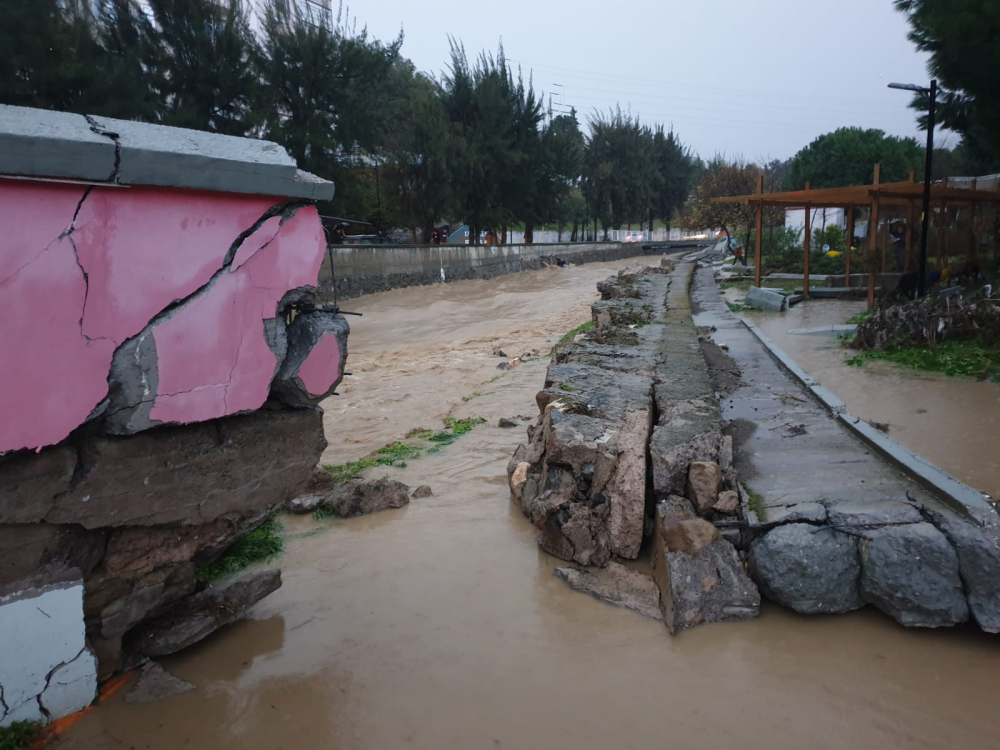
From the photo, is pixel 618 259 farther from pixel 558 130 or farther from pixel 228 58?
pixel 228 58

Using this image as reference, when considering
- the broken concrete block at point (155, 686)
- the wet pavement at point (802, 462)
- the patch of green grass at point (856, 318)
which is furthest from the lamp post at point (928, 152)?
the broken concrete block at point (155, 686)

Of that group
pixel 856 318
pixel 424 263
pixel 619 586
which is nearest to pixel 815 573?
pixel 619 586

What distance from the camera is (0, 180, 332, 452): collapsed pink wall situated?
2340 millimetres

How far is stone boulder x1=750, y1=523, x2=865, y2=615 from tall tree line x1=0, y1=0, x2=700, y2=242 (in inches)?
723

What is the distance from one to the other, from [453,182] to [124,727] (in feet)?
94.0

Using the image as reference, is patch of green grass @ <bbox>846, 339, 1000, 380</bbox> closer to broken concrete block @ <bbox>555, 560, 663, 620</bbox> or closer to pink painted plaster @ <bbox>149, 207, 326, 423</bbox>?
broken concrete block @ <bbox>555, 560, 663, 620</bbox>

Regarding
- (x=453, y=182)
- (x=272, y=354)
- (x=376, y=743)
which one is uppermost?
(x=453, y=182)

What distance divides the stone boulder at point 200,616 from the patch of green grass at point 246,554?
495mm

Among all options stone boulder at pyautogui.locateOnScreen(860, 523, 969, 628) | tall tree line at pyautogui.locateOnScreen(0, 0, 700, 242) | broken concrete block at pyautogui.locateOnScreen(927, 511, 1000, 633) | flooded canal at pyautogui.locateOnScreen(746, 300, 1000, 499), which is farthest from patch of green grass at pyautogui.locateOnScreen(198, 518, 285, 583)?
tall tree line at pyautogui.locateOnScreen(0, 0, 700, 242)

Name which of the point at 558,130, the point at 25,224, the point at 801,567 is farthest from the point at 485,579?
the point at 558,130

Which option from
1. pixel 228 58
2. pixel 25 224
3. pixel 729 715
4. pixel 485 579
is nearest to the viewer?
pixel 25 224

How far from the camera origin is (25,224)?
231 cm

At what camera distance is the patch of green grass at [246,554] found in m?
3.88

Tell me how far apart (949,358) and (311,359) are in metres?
7.88
